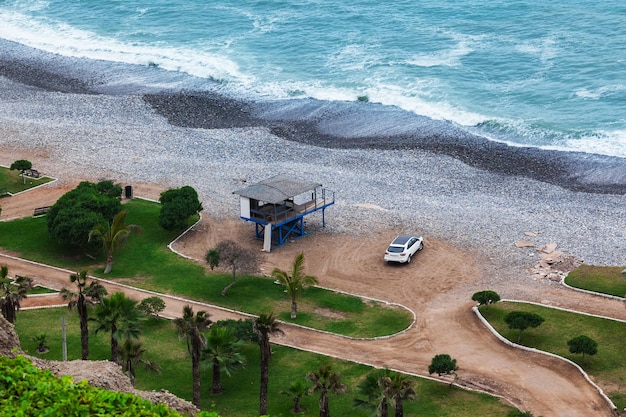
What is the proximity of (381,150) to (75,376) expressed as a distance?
64.3 metres

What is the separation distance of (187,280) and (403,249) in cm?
1508

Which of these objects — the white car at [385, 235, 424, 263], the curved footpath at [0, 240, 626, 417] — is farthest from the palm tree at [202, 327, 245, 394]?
the white car at [385, 235, 424, 263]

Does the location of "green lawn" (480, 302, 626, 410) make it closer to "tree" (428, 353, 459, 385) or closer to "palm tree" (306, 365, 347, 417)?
"tree" (428, 353, 459, 385)

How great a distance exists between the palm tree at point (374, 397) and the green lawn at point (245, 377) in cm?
399

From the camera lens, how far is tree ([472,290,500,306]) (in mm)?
60750

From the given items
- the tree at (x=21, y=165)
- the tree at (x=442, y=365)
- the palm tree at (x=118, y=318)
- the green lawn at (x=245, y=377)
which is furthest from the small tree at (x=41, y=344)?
the tree at (x=21, y=165)

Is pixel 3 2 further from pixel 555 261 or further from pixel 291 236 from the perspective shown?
pixel 555 261

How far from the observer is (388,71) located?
116625mm

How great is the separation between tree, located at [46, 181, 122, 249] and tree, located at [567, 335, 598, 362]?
109 ft

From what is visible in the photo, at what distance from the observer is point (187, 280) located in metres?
66.8

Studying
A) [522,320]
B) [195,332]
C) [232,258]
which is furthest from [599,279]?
[195,332]

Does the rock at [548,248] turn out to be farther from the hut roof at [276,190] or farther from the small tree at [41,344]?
the small tree at [41,344]

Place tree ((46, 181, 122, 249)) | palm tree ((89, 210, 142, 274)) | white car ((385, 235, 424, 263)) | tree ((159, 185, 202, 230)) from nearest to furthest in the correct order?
palm tree ((89, 210, 142, 274)) → tree ((46, 181, 122, 249)) → white car ((385, 235, 424, 263)) → tree ((159, 185, 202, 230))

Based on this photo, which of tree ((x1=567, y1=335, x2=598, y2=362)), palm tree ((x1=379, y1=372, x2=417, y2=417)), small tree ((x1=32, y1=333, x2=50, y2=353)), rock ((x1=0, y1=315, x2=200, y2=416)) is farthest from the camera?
small tree ((x1=32, y1=333, x2=50, y2=353))
